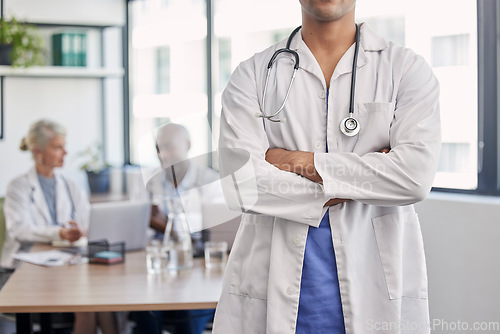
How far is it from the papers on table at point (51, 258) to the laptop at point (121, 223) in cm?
12

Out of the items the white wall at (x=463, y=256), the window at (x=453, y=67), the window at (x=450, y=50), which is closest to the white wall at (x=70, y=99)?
the window at (x=453, y=67)

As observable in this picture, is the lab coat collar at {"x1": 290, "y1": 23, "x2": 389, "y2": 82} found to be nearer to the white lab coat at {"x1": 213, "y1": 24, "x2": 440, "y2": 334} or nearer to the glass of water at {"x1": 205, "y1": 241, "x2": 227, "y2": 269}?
the white lab coat at {"x1": 213, "y1": 24, "x2": 440, "y2": 334}

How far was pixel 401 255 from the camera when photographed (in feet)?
4.83

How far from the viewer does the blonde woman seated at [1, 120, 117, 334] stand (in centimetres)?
297

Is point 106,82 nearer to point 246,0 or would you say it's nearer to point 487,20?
point 246,0

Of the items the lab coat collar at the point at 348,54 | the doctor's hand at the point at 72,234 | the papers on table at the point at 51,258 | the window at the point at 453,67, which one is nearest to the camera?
the lab coat collar at the point at 348,54

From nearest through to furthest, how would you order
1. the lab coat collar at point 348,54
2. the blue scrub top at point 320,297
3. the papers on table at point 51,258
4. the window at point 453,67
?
1. the blue scrub top at point 320,297
2. the lab coat collar at point 348,54
3. the papers on table at point 51,258
4. the window at point 453,67

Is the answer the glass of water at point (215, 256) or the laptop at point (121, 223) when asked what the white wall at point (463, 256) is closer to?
the glass of water at point (215, 256)

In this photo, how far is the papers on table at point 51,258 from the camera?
261 cm

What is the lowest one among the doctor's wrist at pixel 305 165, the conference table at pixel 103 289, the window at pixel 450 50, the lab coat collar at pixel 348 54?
the conference table at pixel 103 289

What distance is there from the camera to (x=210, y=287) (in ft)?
7.29

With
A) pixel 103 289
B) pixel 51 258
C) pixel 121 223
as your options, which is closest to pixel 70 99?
pixel 121 223

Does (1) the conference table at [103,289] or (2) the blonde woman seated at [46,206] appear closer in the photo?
(1) the conference table at [103,289]

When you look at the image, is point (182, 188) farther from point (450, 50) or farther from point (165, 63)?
point (165, 63)
